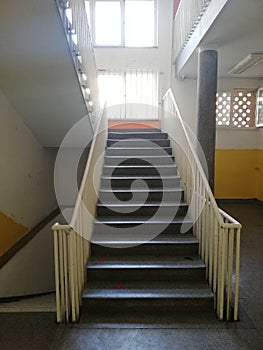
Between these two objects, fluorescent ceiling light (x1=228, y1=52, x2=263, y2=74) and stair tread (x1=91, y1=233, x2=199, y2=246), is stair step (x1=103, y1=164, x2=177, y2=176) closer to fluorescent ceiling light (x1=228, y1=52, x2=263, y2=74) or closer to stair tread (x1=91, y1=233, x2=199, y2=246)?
stair tread (x1=91, y1=233, x2=199, y2=246)

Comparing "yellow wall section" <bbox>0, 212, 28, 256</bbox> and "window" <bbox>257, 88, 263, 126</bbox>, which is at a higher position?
"window" <bbox>257, 88, 263, 126</bbox>

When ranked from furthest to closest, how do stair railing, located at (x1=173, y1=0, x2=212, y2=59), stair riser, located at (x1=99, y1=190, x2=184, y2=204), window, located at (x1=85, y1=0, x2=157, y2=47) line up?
window, located at (x1=85, y1=0, x2=157, y2=47) < stair railing, located at (x1=173, y1=0, x2=212, y2=59) < stair riser, located at (x1=99, y1=190, x2=184, y2=204)

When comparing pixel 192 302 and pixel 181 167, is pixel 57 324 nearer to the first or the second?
pixel 192 302

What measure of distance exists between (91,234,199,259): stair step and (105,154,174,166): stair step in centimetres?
167

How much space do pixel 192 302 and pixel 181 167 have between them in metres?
1.96

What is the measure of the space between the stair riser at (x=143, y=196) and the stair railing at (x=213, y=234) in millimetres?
157

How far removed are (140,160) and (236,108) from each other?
11.7ft

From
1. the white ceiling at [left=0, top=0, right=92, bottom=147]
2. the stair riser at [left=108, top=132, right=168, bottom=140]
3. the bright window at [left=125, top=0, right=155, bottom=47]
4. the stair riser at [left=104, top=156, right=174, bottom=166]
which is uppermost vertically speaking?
the bright window at [left=125, top=0, right=155, bottom=47]

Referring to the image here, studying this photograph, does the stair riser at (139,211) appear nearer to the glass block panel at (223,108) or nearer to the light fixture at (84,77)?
the light fixture at (84,77)

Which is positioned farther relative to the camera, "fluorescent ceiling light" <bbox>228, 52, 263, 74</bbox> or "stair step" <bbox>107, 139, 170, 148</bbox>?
"stair step" <bbox>107, 139, 170, 148</bbox>

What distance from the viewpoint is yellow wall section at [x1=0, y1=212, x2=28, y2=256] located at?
3447 millimetres

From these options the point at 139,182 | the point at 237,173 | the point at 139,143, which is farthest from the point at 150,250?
the point at 237,173

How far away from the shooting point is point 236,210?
638 centimetres

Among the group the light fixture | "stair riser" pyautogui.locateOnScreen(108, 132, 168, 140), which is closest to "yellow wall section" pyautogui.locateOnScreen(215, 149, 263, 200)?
"stair riser" pyautogui.locateOnScreen(108, 132, 168, 140)
